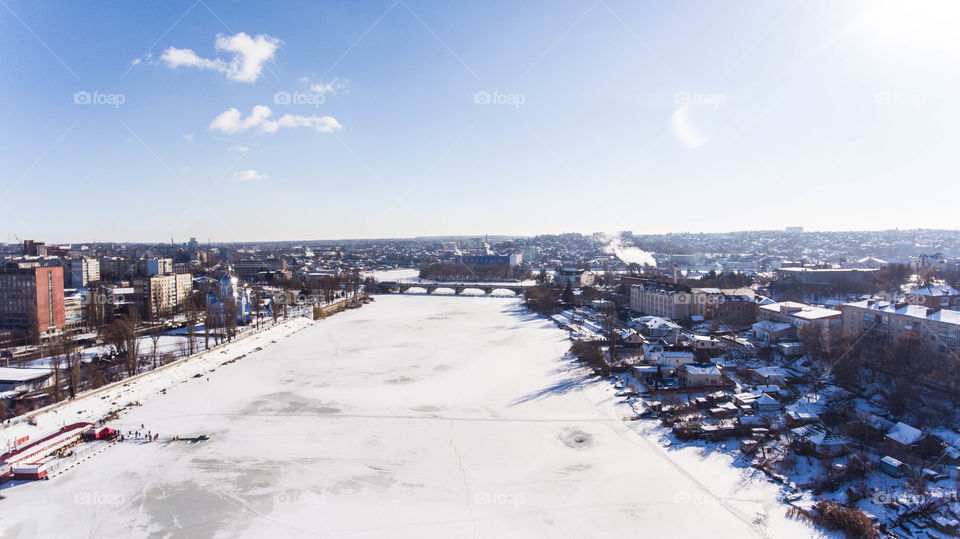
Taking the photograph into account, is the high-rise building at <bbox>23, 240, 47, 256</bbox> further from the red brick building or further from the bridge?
the bridge

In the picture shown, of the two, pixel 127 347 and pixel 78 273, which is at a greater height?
pixel 78 273

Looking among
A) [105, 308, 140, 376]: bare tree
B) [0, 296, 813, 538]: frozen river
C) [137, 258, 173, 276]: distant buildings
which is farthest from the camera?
[137, 258, 173, 276]: distant buildings

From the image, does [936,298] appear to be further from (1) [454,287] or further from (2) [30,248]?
(2) [30,248]

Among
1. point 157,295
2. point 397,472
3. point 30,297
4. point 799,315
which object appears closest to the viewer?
point 397,472

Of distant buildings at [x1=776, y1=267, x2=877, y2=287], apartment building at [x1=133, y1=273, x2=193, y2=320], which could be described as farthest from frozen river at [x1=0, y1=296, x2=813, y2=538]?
distant buildings at [x1=776, y1=267, x2=877, y2=287]

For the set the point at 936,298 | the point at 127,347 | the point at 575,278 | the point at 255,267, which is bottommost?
the point at 127,347

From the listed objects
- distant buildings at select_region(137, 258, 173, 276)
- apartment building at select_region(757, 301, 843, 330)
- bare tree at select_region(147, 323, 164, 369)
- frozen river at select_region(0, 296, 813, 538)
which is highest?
distant buildings at select_region(137, 258, 173, 276)

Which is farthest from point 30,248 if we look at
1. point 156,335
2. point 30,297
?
point 156,335

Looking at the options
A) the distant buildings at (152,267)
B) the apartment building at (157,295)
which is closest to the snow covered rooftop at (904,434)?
the apartment building at (157,295)
